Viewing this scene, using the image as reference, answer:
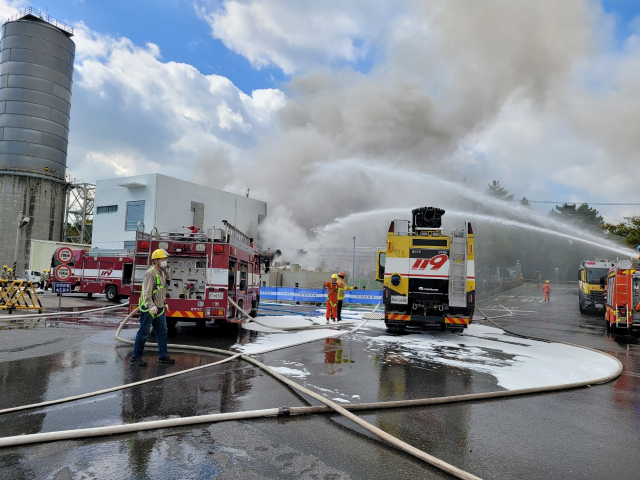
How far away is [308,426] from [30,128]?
46.9m

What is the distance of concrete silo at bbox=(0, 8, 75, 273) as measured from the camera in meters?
39.9

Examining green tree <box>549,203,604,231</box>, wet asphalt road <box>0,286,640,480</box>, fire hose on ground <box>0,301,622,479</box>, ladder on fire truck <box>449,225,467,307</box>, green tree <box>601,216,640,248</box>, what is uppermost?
green tree <box>549,203,604,231</box>

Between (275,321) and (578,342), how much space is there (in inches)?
304

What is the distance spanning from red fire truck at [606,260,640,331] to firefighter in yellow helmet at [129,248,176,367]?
38.6 ft

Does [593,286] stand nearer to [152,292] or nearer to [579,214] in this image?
[152,292]

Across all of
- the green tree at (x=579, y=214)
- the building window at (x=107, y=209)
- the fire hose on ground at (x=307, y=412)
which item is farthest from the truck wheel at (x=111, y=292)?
the green tree at (x=579, y=214)

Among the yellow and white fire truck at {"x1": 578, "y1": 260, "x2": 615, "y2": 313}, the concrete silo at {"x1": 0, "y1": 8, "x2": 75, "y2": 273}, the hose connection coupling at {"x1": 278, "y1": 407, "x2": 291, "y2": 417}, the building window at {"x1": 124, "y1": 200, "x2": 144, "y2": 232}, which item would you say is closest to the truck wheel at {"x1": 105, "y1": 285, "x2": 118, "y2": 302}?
the building window at {"x1": 124, "y1": 200, "x2": 144, "y2": 232}

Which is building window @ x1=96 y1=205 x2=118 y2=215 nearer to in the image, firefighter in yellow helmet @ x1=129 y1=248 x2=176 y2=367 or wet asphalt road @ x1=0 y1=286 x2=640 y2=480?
wet asphalt road @ x1=0 y1=286 x2=640 y2=480

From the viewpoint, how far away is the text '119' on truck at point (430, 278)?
33.2 feet

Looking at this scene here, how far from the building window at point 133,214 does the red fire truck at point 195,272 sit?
2561cm

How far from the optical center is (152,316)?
6434mm

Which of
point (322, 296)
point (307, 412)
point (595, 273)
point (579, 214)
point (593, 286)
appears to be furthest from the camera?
point (579, 214)

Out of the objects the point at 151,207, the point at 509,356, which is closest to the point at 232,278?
the point at 509,356

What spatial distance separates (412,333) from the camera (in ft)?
36.5
